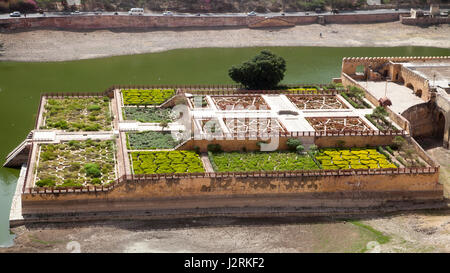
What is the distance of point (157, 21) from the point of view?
88.2m

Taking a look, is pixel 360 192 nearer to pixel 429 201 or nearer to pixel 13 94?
pixel 429 201

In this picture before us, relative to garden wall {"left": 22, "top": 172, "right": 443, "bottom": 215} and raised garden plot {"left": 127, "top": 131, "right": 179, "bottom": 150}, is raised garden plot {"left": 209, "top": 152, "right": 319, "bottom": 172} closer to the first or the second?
garden wall {"left": 22, "top": 172, "right": 443, "bottom": 215}

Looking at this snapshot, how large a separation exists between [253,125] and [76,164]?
1332 centimetres

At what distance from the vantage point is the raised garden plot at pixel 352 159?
4503 centimetres

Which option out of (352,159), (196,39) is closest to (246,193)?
(352,159)

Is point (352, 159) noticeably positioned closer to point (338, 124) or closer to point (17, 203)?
point (338, 124)

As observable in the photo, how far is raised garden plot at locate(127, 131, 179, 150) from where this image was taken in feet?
155

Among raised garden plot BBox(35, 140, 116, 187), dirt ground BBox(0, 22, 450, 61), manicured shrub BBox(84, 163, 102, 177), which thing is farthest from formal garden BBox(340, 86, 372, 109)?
dirt ground BBox(0, 22, 450, 61)

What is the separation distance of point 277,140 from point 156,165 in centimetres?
873

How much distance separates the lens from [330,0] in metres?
97.6

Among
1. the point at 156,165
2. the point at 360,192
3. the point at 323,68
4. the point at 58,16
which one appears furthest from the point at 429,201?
the point at 58,16

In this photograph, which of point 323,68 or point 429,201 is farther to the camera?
point 323,68

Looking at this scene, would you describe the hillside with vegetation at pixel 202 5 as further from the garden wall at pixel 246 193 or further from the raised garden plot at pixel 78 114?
the garden wall at pixel 246 193

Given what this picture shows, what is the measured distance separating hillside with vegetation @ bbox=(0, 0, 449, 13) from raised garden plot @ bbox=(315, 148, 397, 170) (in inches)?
2003
